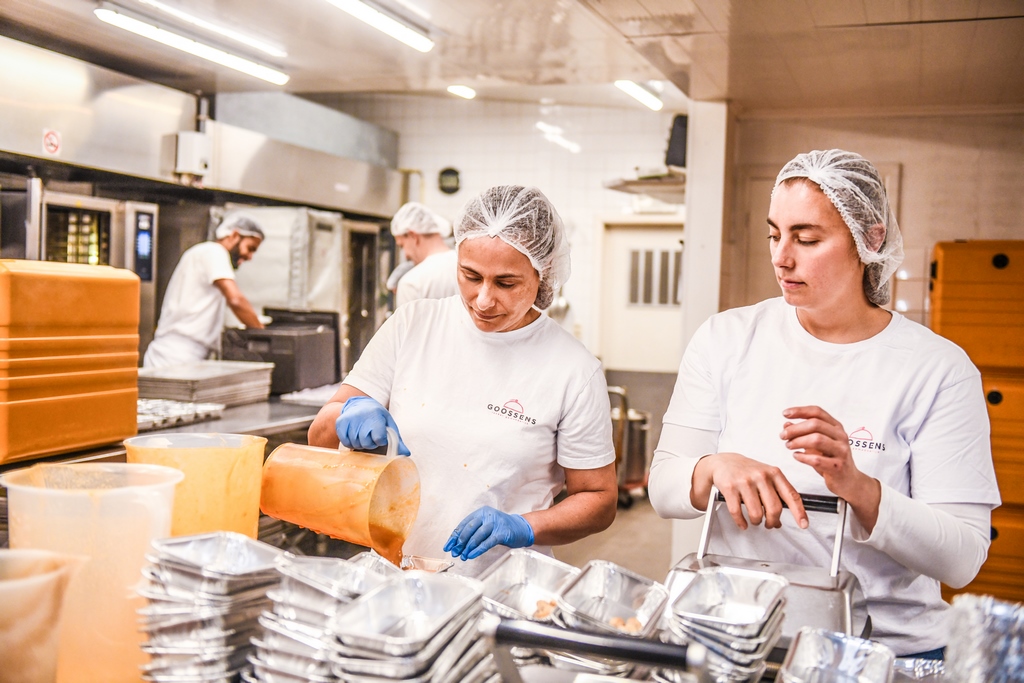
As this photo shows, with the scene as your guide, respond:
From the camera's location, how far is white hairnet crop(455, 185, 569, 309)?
175cm

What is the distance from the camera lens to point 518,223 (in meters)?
1.76

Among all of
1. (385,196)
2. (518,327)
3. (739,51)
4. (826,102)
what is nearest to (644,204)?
(385,196)

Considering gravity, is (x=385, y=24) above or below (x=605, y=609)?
above

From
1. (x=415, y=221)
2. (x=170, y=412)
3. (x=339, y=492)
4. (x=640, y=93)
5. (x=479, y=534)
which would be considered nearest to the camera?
(x=339, y=492)

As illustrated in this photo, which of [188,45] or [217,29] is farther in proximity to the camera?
[188,45]

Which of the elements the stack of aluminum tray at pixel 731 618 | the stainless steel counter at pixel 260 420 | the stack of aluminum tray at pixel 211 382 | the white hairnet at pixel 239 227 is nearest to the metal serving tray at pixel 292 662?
the stack of aluminum tray at pixel 731 618

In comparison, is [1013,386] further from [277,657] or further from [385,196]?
[385,196]

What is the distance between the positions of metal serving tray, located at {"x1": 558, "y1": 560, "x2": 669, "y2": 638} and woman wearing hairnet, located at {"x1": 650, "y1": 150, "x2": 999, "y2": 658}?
0.96 feet

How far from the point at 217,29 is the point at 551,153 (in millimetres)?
4182

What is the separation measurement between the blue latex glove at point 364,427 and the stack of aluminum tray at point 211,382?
1.80m

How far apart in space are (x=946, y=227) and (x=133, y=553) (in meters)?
3.56

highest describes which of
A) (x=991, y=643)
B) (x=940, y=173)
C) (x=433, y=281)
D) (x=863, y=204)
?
(x=940, y=173)

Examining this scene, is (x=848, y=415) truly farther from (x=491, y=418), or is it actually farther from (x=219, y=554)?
(x=219, y=554)

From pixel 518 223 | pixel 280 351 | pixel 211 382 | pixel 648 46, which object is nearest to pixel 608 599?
pixel 518 223
